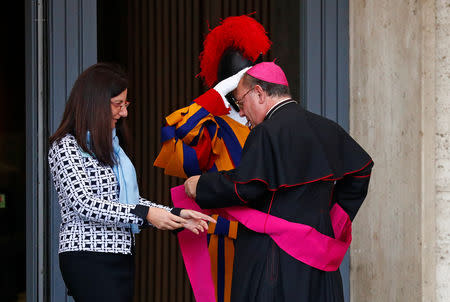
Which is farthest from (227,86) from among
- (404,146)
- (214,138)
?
(404,146)

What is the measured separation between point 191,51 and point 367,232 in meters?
1.82

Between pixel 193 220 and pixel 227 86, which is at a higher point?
pixel 227 86

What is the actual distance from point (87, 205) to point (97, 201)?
4cm

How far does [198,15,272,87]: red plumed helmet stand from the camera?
330 centimetres

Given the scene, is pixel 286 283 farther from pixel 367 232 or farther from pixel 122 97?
pixel 367 232

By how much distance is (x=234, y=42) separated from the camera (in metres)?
3.33

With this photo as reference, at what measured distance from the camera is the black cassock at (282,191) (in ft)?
8.30

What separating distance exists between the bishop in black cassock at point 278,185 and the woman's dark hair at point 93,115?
422 millimetres

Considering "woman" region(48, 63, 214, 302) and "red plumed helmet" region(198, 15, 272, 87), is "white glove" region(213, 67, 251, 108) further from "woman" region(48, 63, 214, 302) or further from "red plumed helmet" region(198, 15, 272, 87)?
"woman" region(48, 63, 214, 302)

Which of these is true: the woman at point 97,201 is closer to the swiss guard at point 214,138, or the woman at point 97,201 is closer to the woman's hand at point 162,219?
the woman's hand at point 162,219

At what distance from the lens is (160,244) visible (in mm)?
4887
